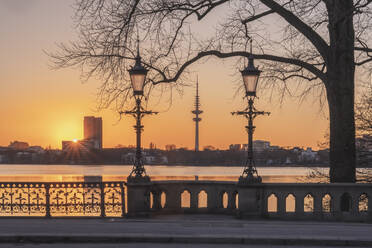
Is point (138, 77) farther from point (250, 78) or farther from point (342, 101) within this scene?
point (342, 101)

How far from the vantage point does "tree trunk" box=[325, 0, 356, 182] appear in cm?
1998

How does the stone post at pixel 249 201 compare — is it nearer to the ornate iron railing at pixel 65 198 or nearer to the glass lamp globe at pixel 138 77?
the ornate iron railing at pixel 65 198

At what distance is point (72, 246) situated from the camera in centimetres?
1227

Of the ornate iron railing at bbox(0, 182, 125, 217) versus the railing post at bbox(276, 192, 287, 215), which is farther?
the ornate iron railing at bbox(0, 182, 125, 217)

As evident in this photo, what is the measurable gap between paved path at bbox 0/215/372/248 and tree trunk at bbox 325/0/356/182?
5027mm

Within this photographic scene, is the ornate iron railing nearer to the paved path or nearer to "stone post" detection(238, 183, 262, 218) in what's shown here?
the paved path

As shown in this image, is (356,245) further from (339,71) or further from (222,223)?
(339,71)

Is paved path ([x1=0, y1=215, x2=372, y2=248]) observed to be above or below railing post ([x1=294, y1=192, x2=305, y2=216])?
below

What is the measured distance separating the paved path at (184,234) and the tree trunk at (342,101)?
198 inches

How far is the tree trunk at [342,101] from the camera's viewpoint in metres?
20.0

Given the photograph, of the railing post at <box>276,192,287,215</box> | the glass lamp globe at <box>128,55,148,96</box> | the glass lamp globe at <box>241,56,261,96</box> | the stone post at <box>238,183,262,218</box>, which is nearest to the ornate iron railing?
the glass lamp globe at <box>128,55,148,96</box>

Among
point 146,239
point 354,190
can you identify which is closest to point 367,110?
point 354,190

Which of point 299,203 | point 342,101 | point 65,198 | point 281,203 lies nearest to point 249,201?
point 281,203

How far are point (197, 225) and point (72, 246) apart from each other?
351 cm
